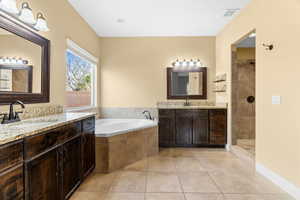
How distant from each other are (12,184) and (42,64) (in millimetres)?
1609

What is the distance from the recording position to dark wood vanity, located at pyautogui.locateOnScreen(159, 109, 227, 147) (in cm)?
408

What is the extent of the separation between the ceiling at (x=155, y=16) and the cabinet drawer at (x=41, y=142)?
7.71ft

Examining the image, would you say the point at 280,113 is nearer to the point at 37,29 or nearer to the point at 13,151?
the point at 13,151

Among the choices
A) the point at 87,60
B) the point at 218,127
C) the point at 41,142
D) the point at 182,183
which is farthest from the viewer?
the point at 218,127

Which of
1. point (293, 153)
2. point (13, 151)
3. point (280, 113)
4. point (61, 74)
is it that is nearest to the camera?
point (13, 151)

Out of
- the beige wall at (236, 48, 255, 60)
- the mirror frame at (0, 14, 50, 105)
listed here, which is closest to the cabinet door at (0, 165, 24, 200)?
the mirror frame at (0, 14, 50, 105)

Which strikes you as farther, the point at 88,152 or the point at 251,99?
the point at 251,99

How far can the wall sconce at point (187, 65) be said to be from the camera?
4.65 meters

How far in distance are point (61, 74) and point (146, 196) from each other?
2.12 metres

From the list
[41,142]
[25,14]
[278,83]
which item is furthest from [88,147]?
[278,83]

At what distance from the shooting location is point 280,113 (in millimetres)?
2281

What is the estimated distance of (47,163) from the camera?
1.54 m

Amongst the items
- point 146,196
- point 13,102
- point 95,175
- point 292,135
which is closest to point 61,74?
point 13,102

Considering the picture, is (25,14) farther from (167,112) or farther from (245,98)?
(245,98)
